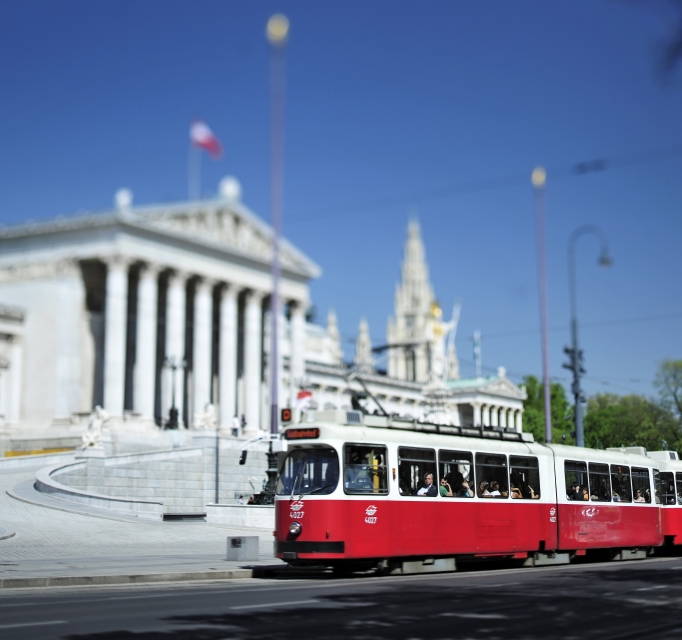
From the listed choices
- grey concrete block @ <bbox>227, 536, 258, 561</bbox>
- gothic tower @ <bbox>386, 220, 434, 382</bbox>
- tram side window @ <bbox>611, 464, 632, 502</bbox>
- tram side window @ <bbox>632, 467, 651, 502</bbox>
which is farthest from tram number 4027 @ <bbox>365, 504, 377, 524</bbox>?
gothic tower @ <bbox>386, 220, 434, 382</bbox>

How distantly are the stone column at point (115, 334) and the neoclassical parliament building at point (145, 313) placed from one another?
69 millimetres

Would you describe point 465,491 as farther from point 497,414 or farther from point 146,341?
point 497,414

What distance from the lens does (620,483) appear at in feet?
101

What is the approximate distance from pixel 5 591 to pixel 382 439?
8300 millimetres

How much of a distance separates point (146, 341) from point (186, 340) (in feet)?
44.4

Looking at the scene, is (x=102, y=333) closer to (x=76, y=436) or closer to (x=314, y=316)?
(x=76, y=436)

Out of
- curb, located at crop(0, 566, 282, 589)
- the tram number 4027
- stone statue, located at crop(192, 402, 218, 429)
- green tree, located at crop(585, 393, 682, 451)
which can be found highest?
green tree, located at crop(585, 393, 682, 451)

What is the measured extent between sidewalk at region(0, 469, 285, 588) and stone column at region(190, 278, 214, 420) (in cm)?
3267

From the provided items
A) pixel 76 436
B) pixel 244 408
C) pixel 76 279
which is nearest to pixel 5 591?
pixel 76 436

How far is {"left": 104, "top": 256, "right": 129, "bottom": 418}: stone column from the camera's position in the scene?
2724 inches

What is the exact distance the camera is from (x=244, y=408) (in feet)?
276

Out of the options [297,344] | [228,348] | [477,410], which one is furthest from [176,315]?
[477,410]

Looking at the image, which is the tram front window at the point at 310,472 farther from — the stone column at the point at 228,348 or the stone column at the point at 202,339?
the stone column at the point at 228,348

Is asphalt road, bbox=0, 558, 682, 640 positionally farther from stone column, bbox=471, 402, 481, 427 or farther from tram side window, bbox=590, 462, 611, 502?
stone column, bbox=471, 402, 481, 427
